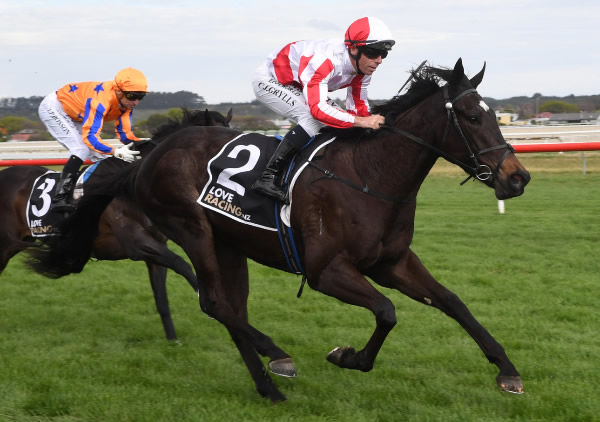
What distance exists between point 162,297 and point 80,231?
2.51 ft

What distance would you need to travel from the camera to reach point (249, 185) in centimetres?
409

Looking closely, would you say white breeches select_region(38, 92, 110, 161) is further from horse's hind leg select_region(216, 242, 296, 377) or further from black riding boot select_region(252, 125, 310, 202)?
black riding boot select_region(252, 125, 310, 202)

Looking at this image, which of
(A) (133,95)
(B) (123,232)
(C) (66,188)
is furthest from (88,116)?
(B) (123,232)

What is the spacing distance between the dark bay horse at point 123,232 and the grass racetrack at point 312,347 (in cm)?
39

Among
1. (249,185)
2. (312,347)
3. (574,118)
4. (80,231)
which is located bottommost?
(312,347)

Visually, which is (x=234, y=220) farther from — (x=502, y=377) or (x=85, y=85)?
(x=85, y=85)

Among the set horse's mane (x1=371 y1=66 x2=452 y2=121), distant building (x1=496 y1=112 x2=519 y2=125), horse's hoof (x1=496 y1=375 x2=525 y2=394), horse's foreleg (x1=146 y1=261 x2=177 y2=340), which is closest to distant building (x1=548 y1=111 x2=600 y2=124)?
distant building (x1=496 y1=112 x2=519 y2=125)

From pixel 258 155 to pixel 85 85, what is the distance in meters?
2.36

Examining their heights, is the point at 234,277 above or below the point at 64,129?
below

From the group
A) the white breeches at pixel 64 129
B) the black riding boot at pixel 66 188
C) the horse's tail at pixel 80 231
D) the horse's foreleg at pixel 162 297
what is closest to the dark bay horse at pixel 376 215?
the horse's tail at pixel 80 231

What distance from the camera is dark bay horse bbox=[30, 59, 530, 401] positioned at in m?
3.61

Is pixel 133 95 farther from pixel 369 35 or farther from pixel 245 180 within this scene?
pixel 369 35

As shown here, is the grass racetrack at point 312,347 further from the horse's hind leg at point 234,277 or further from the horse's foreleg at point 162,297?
the horse's hind leg at point 234,277

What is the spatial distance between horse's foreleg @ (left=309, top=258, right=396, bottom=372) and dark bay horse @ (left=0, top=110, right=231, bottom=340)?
149cm
